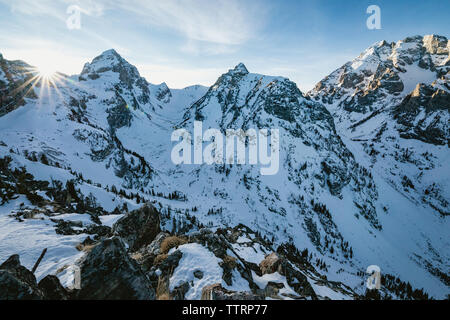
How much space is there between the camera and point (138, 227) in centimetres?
1705

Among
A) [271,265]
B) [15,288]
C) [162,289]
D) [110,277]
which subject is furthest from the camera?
[271,265]

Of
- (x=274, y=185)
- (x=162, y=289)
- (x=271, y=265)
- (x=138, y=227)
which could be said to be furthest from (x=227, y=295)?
(x=274, y=185)

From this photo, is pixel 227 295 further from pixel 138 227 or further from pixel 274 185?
pixel 274 185

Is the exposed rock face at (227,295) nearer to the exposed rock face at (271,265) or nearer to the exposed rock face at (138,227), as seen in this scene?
the exposed rock face at (271,265)

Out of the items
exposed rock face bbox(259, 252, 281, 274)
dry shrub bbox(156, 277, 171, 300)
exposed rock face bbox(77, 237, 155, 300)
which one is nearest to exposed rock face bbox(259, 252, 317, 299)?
exposed rock face bbox(259, 252, 281, 274)

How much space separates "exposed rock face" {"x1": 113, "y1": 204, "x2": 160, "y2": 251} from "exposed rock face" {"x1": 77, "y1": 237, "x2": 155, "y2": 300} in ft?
33.6

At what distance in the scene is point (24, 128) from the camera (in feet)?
314

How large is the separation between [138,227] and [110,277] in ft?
38.2

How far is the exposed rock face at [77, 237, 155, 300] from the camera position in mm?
6051

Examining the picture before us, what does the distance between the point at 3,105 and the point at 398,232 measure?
798 ft

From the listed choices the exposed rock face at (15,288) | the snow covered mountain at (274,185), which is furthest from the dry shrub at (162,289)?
the snow covered mountain at (274,185)

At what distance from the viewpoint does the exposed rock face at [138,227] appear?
16109mm

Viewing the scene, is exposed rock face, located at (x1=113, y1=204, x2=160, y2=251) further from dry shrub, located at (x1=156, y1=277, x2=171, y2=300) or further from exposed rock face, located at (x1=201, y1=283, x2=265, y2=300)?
exposed rock face, located at (x1=201, y1=283, x2=265, y2=300)
